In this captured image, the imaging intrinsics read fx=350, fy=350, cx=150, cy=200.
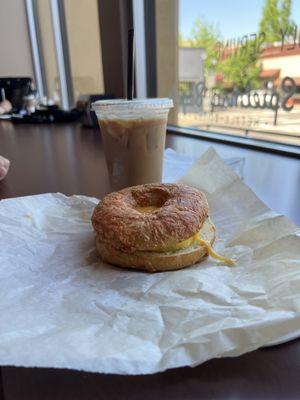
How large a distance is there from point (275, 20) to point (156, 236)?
96cm

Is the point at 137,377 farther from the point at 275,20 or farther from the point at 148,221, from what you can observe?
the point at 275,20

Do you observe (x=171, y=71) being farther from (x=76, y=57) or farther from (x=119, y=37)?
(x=76, y=57)

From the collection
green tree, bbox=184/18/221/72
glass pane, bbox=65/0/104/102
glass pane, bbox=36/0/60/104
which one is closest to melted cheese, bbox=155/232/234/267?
green tree, bbox=184/18/221/72

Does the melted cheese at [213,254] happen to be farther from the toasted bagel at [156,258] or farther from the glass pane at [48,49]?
the glass pane at [48,49]

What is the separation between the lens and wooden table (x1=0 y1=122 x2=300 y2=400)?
12.5 inches

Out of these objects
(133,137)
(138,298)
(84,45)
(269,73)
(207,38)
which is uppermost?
(84,45)

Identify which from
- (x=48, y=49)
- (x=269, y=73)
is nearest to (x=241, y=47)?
(x=269, y=73)

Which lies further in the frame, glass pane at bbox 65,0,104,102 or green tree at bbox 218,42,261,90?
glass pane at bbox 65,0,104,102

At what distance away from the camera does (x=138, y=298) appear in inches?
18.3

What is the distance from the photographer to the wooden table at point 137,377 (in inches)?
12.5

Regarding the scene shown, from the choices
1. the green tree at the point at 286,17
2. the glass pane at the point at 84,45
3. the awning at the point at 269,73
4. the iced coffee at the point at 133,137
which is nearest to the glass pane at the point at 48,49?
the glass pane at the point at 84,45

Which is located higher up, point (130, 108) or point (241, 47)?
point (241, 47)

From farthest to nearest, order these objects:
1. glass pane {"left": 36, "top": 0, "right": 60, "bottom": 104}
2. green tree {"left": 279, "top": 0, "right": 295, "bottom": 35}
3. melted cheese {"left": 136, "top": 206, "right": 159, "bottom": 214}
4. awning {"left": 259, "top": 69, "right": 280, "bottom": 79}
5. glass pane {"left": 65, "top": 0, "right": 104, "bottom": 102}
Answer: glass pane {"left": 36, "top": 0, "right": 60, "bottom": 104} < glass pane {"left": 65, "top": 0, "right": 104, "bottom": 102} < awning {"left": 259, "top": 69, "right": 280, "bottom": 79} < green tree {"left": 279, "top": 0, "right": 295, "bottom": 35} < melted cheese {"left": 136, "top": 206, "right": 159, "bottom": 214}

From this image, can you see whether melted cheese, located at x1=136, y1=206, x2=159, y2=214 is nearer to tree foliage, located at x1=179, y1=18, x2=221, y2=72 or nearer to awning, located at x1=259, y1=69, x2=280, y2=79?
awning, located at x1=259, y1=69, x2=280, y2=79
